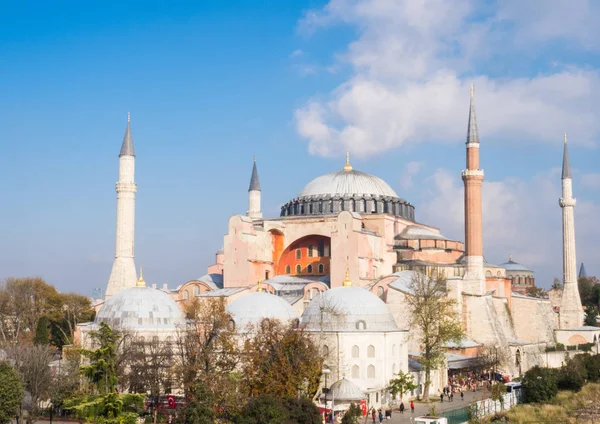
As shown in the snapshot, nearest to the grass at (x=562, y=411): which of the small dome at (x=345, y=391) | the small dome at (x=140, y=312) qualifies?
the small dome at (x=345, y=391)

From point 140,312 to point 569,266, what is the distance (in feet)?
87.8

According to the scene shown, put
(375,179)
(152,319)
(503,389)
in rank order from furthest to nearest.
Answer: (375,179)
(152,319)
(503,389)

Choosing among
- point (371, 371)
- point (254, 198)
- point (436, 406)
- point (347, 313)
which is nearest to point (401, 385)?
point (371, 371)

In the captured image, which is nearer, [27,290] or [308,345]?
[308,345]

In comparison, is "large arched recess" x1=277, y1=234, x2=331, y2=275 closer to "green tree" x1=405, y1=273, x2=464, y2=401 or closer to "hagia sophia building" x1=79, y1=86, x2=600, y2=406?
"hagia sophia building" x1=79, y1=86, x2=600, y2=406

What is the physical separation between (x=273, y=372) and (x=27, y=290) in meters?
22.2

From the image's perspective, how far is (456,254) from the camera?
4034 cm

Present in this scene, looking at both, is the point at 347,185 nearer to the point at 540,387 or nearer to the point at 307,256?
the point at 307,256

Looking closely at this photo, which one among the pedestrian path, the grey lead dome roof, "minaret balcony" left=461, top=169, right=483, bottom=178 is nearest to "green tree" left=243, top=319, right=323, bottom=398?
the pedestrian path

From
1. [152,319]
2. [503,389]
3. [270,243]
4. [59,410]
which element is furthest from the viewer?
[270,243]

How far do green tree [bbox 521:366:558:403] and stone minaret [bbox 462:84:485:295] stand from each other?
25.0 ft

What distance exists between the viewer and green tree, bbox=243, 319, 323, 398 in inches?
883

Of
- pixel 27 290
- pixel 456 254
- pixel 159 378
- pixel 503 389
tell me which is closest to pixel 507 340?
pixel 456 254

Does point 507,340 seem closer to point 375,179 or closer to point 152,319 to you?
point 375,179
